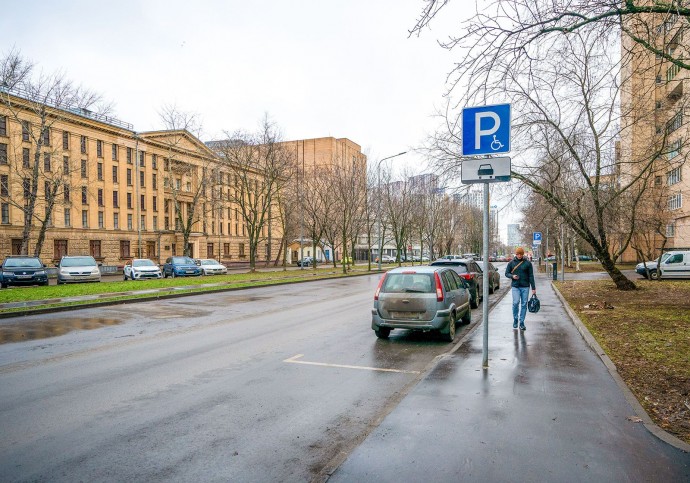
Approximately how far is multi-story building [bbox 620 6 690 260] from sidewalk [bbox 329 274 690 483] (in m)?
5.05

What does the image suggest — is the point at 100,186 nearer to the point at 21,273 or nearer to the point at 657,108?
the point at 21,273

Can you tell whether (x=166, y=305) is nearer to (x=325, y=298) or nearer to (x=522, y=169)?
(x=325, y=298)

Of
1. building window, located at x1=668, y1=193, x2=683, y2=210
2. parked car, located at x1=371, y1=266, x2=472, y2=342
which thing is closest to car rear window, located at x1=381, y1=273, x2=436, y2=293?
parked car, located at x1=371, y1=266, x2=472, y2=342

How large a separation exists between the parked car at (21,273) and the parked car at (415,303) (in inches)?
937

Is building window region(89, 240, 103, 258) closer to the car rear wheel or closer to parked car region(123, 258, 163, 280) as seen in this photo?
parked car region(123, 258, 163, 280)

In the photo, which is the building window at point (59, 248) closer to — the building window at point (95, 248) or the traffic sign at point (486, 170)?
the building window at point (95, 248)

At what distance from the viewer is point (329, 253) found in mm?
98312

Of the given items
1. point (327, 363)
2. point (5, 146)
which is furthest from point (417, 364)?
point (5, 146)

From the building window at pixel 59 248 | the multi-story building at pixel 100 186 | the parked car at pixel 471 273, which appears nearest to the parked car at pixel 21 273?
the multi-story building at pixel 100 186

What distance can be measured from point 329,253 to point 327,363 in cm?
9079

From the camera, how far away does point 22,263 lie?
26.4 meters

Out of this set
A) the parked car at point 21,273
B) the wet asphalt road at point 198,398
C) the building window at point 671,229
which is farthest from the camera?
the building window at point 671,229

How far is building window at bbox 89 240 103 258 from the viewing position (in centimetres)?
5284

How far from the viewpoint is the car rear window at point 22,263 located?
85.4 feet
